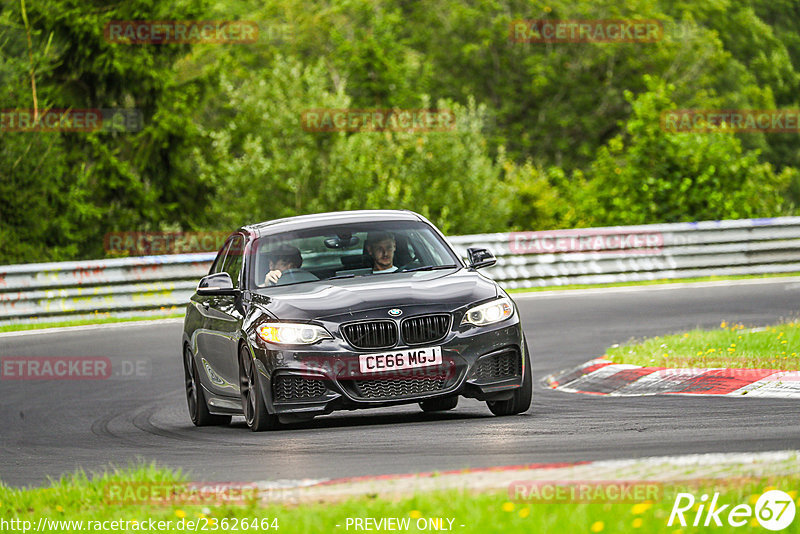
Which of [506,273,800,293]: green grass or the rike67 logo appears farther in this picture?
[506,273,800,293]: green grass

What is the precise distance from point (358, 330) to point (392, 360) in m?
0.31

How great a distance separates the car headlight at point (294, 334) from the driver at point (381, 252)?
1.30m

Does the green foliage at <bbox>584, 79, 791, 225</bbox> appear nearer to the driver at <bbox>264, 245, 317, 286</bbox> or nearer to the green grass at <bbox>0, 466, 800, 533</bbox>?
the driver at <bbox>264, 245, 317, 286</bbox>

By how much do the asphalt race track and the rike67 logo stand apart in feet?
5.86

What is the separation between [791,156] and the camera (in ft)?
234

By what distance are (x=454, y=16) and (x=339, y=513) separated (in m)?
57.0

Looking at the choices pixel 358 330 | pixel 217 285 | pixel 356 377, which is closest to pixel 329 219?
pixel 217 285

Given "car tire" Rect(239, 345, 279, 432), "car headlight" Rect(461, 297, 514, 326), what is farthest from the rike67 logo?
"car tire" Rect(239, 345, 279, 432)

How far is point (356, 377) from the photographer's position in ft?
32.0

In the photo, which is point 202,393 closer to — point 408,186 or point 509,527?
point 509,527

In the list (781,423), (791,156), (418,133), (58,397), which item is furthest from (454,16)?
(781,423)

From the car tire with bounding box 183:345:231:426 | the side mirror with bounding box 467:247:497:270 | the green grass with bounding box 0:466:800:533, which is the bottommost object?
the car tire with bounding box 183:345:231:426

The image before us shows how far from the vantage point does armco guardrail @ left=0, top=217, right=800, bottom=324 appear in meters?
21.7

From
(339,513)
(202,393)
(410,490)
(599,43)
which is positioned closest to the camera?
(339,513)
